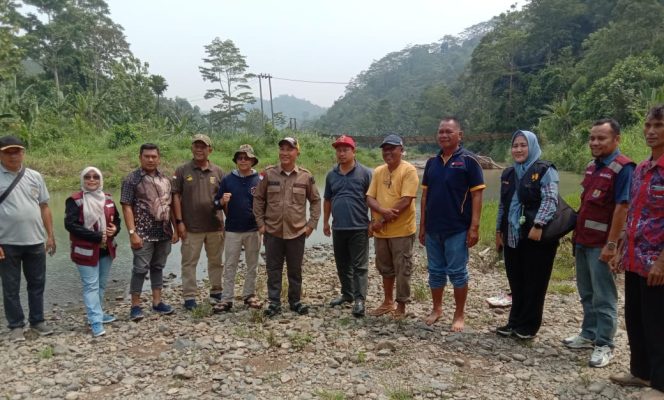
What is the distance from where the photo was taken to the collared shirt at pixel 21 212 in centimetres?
464

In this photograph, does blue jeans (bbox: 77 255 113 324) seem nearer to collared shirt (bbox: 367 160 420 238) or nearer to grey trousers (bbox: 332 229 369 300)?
grey trousers (bbox: 332 229 369 300)

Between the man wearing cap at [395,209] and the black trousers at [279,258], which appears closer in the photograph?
the man wearing cap at [395,209]

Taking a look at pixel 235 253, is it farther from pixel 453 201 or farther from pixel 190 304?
pixel 453 201

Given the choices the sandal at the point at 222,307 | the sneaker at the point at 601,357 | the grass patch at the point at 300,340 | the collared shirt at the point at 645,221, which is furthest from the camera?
the sandal at the point at 222,307

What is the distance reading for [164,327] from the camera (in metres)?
5.07

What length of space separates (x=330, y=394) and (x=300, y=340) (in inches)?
39.8

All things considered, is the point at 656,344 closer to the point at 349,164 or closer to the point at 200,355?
the point at 349,164

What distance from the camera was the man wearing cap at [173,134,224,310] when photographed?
541 centimetres

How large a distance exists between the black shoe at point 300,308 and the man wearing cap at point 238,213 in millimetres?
691

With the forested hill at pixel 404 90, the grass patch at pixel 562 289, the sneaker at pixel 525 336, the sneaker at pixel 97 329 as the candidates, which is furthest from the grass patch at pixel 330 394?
the forested hill at pixel 404 90

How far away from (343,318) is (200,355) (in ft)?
5.26

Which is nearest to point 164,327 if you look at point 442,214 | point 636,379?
point 442,214

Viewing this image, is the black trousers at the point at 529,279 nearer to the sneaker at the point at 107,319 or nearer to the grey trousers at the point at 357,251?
the grey trousers at the point at 357,251

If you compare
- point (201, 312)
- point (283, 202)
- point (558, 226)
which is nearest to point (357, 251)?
point (283, 202)
